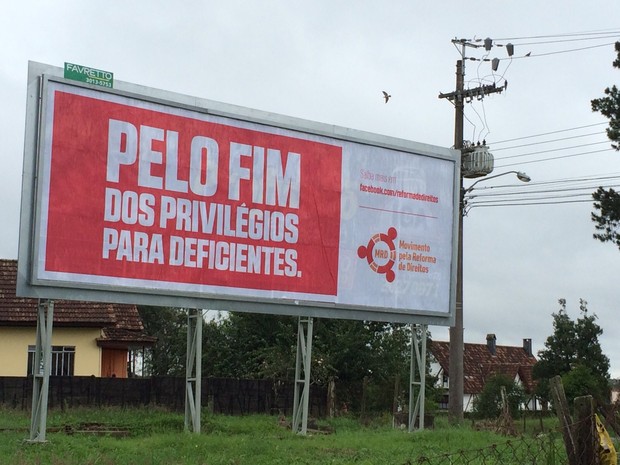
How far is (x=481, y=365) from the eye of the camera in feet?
234

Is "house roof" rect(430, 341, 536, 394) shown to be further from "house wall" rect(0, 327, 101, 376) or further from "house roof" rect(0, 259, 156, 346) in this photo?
Answer: "house wall" rect(0, 327, 101, 376)

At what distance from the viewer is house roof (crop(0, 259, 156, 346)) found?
98.7 ft

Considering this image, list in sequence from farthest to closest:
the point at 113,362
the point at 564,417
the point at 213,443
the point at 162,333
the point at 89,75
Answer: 1. the point at 162,333
2. the point at 113,362
3. the point at 89,75
4. the point at 213,443
5. the point at 564,417

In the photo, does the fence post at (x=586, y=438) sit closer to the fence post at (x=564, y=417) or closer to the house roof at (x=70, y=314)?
the fence post at (x=564, y=417)

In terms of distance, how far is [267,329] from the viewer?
1601 inches

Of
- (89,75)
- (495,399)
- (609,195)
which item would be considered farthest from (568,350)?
(89,75)

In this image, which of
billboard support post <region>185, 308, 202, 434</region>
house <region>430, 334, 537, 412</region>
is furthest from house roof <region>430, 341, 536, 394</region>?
billboard support post <region>185, 308, 202, 434</region>

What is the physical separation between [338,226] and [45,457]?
28.2ft

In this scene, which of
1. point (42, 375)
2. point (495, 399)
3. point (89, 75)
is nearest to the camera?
point (42, 375)

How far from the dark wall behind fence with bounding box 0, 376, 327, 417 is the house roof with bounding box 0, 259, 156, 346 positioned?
20.7 ft

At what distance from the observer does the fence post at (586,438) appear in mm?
10102

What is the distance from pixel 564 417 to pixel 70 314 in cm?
2303

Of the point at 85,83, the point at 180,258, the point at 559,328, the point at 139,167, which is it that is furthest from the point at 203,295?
the point at 559,328

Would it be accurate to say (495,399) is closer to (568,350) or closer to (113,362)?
(568,350)
